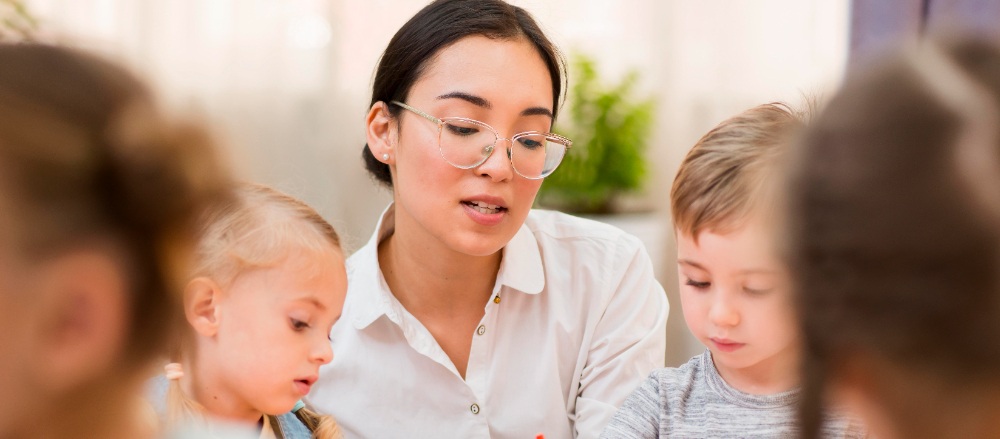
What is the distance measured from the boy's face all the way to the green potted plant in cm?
222

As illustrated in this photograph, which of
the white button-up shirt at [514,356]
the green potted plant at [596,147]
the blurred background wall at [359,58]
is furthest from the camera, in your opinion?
the green potted plant at [596,147]

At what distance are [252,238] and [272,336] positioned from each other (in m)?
0.16

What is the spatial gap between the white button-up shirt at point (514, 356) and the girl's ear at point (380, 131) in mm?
219

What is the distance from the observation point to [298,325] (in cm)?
144

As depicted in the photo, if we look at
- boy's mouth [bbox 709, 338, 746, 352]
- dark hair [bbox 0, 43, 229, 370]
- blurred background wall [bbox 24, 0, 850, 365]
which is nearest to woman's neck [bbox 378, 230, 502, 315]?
boy's mouth [bbox 709, 338, 746, 352]

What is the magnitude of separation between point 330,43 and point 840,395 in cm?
325

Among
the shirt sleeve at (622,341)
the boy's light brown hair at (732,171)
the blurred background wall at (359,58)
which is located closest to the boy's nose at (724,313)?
the boy's light brown hair at (732,171)

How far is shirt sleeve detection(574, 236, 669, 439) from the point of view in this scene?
5.91ft

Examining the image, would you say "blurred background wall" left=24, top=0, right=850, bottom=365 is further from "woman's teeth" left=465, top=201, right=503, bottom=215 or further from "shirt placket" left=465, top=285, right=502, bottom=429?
"woman's teeth" left=465, top=201, right=503, bottom=215

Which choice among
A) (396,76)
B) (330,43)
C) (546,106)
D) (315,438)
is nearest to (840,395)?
(315,438)

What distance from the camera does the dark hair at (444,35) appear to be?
5.89 feet

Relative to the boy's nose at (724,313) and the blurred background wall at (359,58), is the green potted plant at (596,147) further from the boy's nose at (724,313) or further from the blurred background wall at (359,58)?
the boy's nose at (724,313)

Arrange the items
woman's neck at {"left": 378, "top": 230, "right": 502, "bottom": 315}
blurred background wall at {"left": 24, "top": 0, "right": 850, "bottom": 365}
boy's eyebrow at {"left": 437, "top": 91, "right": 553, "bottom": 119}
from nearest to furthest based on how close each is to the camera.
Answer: boy's eyebrow at {"left": 437, "top": 91, "right": 553, "bottom": 119} → woman's neck at {"left": 378, "top": 230, "right": 502, "bottom": 315} → blurred background wall at {"left": 24, "top": 0, "right": 850, "bottom": 365}

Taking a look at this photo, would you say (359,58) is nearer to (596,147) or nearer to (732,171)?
(596,147)
